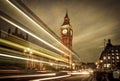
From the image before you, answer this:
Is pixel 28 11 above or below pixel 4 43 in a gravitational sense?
above

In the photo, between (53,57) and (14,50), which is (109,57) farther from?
(14,50)

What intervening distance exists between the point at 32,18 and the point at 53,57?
31.7 ft

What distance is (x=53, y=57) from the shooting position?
81.3ft

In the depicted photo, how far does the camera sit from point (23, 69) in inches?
758

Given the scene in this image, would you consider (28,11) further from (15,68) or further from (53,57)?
(53,57)

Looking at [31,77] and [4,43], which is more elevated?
[4,43]

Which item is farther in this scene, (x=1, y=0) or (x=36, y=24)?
(x=36, y=24)

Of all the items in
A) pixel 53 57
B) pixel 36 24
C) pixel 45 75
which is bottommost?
pixel 45 75

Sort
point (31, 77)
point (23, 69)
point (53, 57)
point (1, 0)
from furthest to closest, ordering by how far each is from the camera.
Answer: point (53, 57), point (23, 69), point (31, 77), point (1, 0)

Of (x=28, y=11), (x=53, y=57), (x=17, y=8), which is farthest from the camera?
(x=53, y=57)

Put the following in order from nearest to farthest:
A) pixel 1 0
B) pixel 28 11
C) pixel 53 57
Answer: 1. pixel 1 0
2. pixel 28 11
3. pixel 53 57

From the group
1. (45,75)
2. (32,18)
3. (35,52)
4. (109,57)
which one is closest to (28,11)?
(32,18)

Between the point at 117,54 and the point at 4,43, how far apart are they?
411 ft

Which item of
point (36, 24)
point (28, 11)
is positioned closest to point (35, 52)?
point (36, 24)
